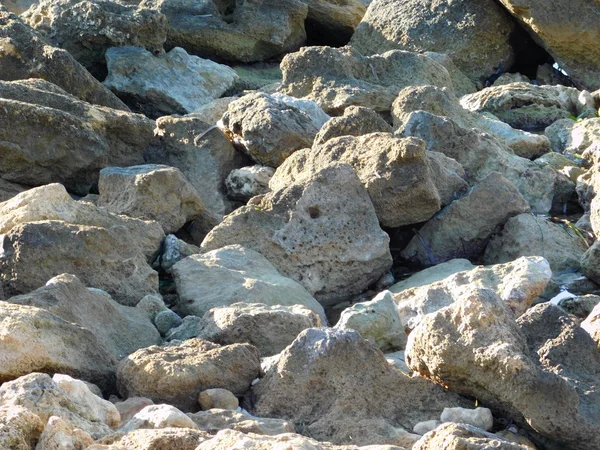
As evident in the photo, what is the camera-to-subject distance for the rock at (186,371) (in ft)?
12.1

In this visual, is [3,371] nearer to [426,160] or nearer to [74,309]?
[74,309]

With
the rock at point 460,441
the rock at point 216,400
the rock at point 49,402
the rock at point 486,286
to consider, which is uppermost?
the rock at point 49,402

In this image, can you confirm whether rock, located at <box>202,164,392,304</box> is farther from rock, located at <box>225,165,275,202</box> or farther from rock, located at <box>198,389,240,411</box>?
rock, located at <box>198,389,240,411</box>

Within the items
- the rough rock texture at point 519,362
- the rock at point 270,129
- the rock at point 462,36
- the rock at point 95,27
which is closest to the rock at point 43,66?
the rock at point 95,27

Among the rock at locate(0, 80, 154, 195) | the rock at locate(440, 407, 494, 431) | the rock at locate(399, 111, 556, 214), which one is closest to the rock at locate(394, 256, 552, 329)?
the rock at locate(440, 407, 494, 431)

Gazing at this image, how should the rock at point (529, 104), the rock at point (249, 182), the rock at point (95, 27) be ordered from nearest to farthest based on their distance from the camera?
the rock at point (249, 182) → the rock at point (529, 104) → the rock at point (95, 27)

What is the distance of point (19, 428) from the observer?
2738mm

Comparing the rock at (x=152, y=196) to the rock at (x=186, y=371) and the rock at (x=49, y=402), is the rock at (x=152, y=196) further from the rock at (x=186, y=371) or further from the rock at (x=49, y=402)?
the rock at (x=49, y=402)

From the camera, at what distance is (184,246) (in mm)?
5625

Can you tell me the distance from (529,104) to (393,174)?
2963 millimetres

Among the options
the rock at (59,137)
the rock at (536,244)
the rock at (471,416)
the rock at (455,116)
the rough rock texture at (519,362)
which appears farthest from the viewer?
the rock at (455,116)

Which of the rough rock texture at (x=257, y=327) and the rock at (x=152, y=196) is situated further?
the rock at (x=152, y=196)

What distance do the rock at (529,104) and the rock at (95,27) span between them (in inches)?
98.2

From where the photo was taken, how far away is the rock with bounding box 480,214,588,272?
18.4 feet
